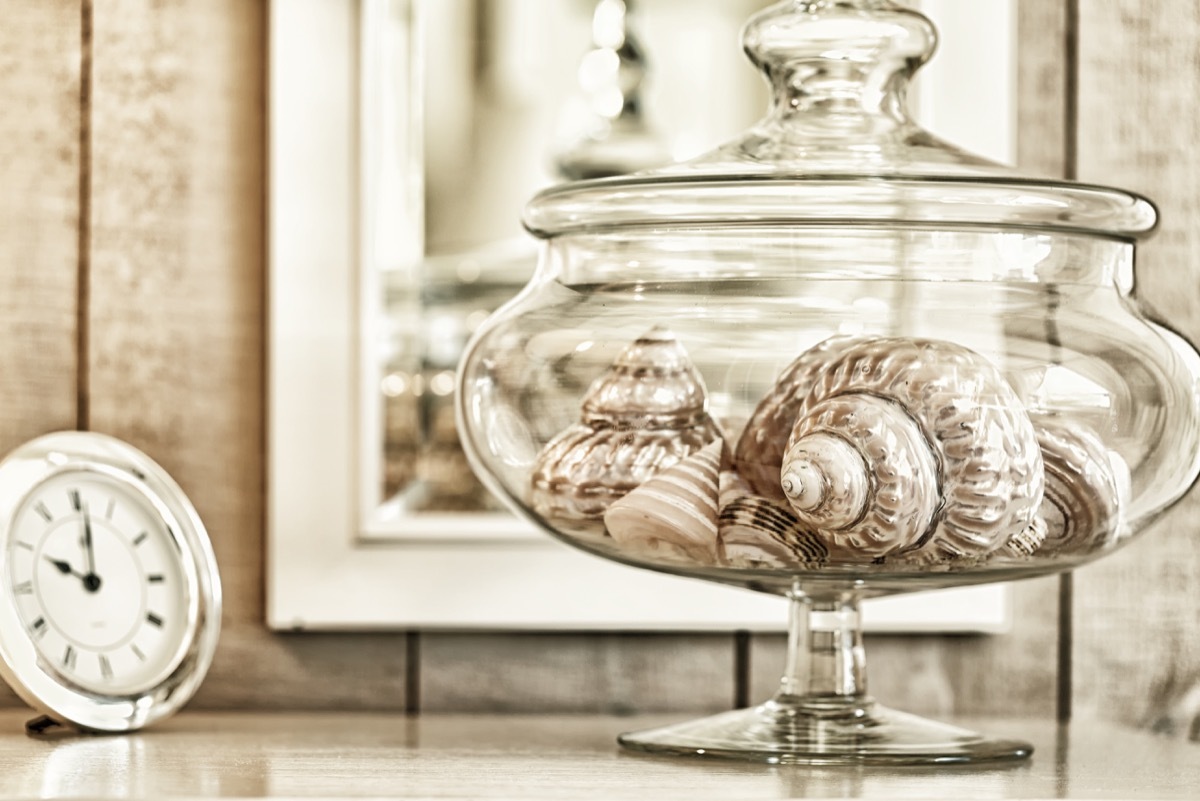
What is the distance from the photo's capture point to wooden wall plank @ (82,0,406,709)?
2.49 ft

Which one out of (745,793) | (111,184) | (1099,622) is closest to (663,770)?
(745,793)

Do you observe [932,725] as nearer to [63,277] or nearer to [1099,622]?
[1099,622]

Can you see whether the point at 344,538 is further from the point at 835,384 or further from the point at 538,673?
the point at 835,384

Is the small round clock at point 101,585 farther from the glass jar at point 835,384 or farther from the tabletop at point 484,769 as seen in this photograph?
the glass jar at point 835,384

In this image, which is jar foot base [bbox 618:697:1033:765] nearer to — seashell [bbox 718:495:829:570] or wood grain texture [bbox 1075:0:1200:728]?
seashell [bbox 718:495:829:570]

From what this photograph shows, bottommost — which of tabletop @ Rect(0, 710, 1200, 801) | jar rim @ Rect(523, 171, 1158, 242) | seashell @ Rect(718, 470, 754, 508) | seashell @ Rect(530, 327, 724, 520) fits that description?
tabletop @ Rect(0, 710, 1200, 801)

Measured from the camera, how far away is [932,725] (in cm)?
61

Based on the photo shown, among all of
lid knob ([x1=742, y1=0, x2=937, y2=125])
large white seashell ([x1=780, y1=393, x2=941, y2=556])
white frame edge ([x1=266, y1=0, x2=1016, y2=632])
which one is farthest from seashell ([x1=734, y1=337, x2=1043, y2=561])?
white frame edge ([x1=266, y1=0, x2=1016, y2=632])

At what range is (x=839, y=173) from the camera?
54 centimetres

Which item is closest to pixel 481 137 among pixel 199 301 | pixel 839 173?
pixel 199 301

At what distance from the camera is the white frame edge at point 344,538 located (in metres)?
0.75

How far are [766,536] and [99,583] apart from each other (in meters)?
0.31

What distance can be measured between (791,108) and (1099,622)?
0.33 metres

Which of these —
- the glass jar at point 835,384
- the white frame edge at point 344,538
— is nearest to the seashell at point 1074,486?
the glass jar at point 835,384
